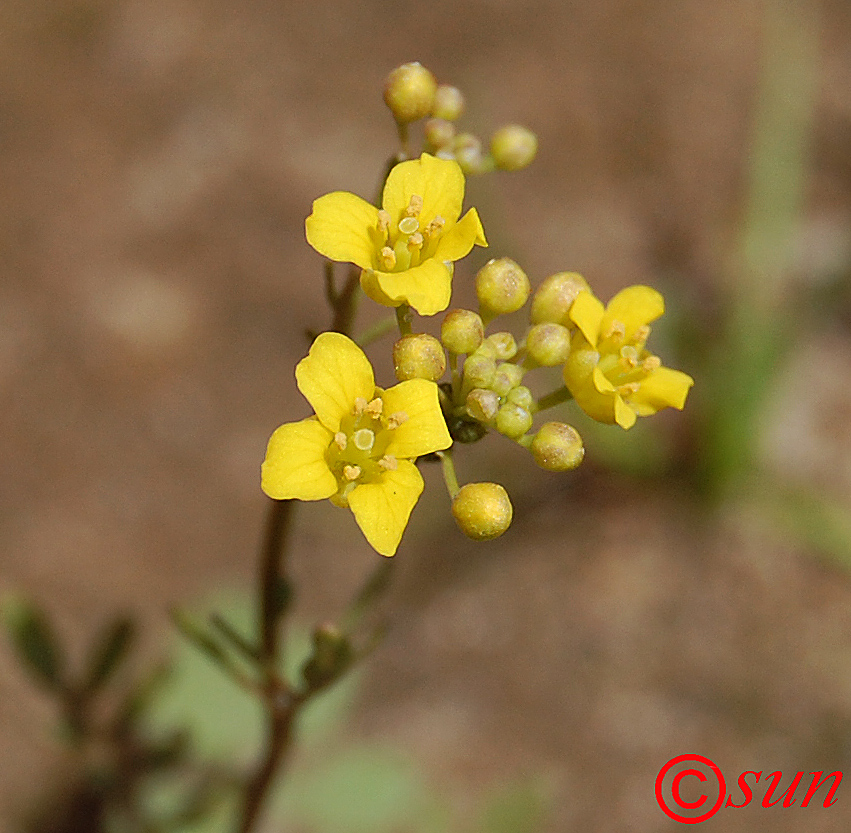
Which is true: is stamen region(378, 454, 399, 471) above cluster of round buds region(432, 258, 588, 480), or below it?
below

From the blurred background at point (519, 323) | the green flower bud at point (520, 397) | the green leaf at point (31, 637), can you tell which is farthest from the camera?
the blurred background at point (519, 323)

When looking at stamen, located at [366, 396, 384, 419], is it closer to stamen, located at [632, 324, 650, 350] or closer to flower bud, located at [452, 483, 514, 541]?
flower bud, located at [452, 483, 514, 541]

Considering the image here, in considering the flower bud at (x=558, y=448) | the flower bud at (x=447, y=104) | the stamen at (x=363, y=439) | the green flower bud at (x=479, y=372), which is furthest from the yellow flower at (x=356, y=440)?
the flower bud at (x=447, y=104)

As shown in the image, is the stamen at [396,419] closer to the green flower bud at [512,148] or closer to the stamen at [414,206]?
the stamen at [414,206]

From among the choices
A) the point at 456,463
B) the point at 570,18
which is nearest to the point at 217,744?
the point at 456,463

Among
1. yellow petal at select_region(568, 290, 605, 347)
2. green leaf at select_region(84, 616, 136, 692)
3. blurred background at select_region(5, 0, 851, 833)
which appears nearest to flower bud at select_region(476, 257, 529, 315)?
yellow petal at select_region(568, 290, 605, 347)

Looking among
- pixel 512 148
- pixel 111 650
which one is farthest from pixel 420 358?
pixel 111 650
